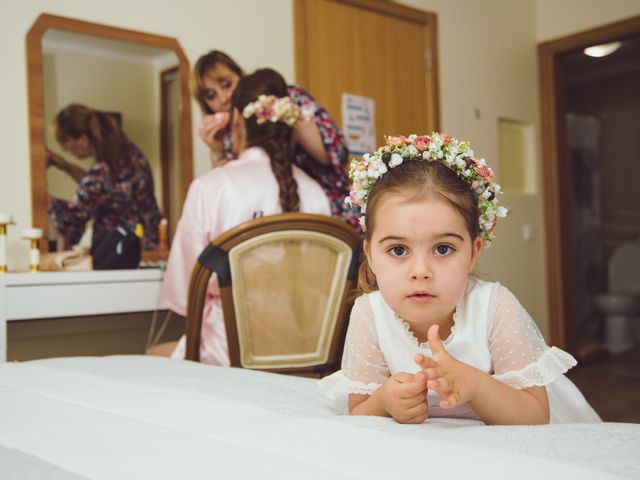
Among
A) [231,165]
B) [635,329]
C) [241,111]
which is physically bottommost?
[635,329]

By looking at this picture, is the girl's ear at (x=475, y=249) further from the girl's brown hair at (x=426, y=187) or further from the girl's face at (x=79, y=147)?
the girl's face at (x=79, y=147)

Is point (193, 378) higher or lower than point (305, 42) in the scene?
lower

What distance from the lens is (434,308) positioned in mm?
1012

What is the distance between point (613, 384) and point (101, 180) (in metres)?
3.13

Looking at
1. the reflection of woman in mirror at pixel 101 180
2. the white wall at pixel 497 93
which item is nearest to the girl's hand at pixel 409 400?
the reflection of woman in mirror at pixel 101 180

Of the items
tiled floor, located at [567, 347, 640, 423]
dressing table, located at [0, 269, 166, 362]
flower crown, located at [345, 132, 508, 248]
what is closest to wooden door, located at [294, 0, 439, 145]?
dressing table, located at [0, 269, 166, 362]

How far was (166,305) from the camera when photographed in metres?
2.61

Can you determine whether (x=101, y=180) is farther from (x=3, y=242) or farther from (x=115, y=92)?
(x=3, y=242)

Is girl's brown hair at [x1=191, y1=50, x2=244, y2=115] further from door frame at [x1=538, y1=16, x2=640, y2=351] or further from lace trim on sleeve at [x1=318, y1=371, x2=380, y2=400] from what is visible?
door frame at [x1=538, y1=16, x2=640, y2=351]

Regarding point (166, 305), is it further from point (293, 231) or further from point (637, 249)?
point (637, 249)

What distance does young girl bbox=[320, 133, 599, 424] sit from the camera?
96cm

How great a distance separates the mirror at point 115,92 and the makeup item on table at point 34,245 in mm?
190

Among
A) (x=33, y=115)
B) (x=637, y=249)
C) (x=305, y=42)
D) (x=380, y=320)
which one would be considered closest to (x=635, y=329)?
(x=637, y=249)

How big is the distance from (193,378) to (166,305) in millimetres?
1471
